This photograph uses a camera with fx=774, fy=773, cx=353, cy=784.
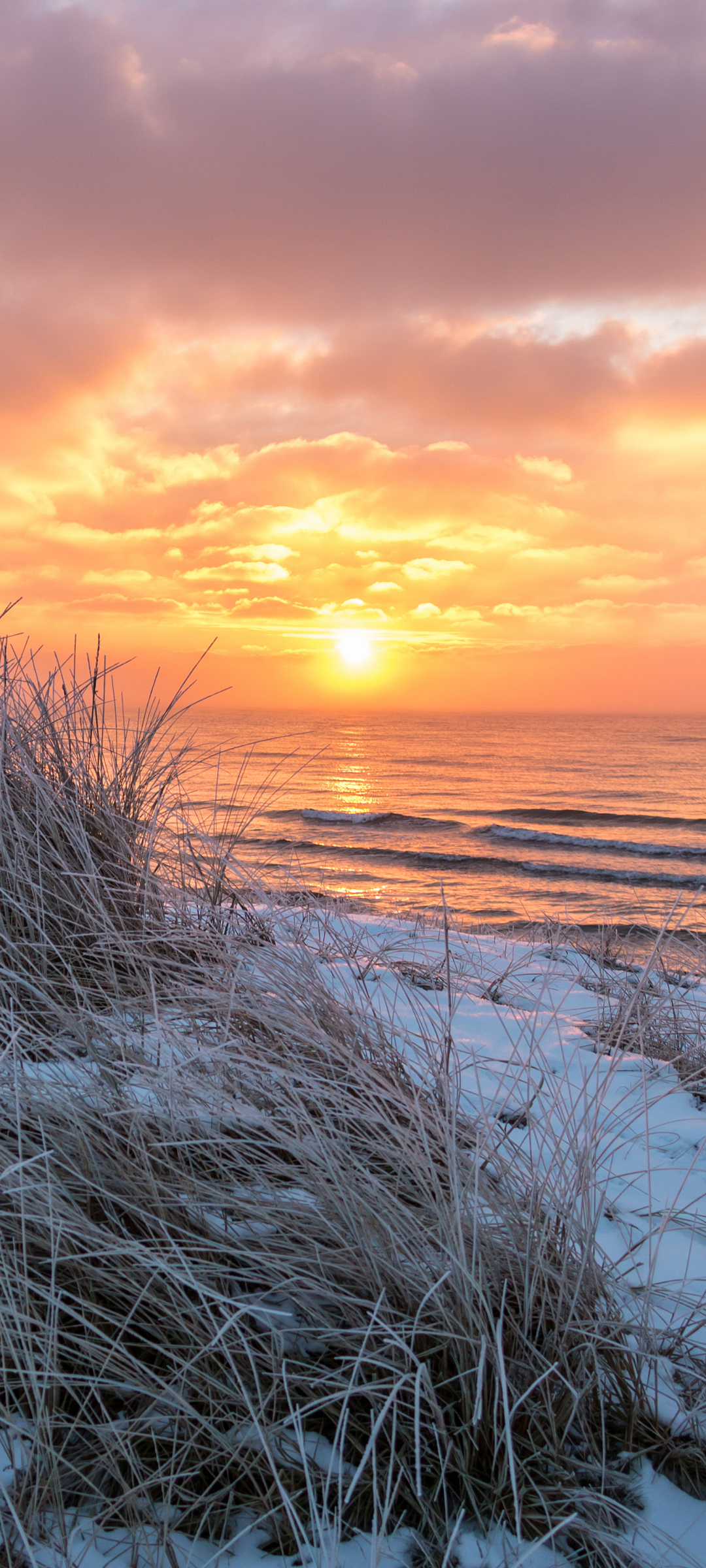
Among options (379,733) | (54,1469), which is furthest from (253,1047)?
(379,733)

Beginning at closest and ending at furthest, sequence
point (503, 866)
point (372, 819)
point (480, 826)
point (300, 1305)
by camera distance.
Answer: point (300, 1305), point (503, 866), point (480, 826), point (372, 819)

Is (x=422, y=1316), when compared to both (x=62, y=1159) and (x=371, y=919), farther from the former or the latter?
(x=371, y=919)

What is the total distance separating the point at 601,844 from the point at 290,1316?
53.3 feet

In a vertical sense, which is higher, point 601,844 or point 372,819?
point 372,819

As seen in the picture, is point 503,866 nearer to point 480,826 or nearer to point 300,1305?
point 480,826

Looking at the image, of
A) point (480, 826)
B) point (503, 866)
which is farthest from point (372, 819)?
point (503, 866)

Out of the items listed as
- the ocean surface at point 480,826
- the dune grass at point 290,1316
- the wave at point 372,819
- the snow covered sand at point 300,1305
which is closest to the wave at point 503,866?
the ocean surface at point 480,826

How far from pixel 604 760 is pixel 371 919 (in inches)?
1240

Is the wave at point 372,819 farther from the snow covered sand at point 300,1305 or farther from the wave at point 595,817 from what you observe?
the snow covered sand at point 300,1305

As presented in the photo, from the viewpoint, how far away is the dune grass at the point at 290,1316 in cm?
111

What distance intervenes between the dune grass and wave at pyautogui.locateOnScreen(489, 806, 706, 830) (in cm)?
1808

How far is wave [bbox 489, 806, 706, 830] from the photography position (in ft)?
62.5

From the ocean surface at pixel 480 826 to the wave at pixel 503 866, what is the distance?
45mm

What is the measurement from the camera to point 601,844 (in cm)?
1662
